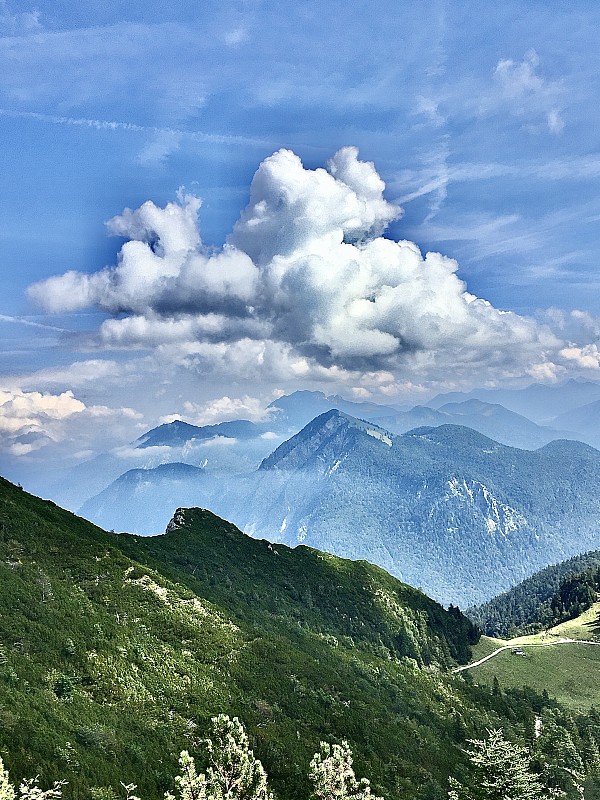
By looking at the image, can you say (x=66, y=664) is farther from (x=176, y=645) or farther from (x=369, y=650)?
(x=369, y=650)

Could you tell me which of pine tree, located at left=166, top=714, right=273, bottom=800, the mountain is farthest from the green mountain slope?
pine tree, located at left=166, top=714, right=273, bottom=800

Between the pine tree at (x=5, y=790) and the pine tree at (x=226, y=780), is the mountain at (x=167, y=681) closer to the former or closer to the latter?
the pine tree at (x=5, y=790)

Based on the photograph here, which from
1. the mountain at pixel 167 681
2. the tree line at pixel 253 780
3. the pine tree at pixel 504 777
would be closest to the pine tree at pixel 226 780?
the tree line at pixel 253 780

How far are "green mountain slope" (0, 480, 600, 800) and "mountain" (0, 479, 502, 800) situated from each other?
238mm

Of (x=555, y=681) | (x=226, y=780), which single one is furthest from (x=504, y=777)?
(x=555, y=681)

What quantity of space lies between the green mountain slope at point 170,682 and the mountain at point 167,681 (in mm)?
238

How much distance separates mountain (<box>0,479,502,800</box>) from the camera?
169 feet

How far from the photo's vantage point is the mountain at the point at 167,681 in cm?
5159

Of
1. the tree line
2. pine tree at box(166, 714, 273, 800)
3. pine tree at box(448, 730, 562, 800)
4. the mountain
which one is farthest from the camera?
the mountain

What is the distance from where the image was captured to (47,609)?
72625mm

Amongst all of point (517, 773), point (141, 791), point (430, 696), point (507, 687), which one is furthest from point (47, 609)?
point (507, 687)

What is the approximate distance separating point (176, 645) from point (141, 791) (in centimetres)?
3703

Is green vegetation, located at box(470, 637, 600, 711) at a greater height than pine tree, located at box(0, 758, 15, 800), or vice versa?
pine tree, located at box(0, 758, 15, 800)

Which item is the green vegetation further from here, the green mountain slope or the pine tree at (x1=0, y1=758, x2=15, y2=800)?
the pine tree at (x1=0, y1=758, x2=15, y2=800)
